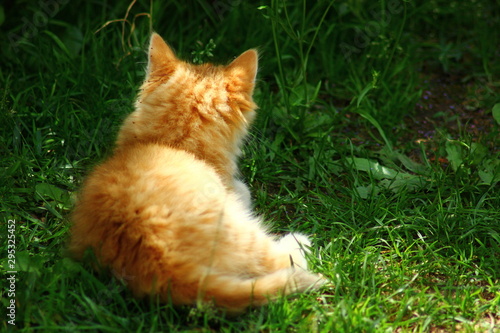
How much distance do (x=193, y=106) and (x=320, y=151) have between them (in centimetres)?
97

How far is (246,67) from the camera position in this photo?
2.92 meters

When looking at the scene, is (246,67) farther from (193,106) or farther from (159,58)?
(159,58)

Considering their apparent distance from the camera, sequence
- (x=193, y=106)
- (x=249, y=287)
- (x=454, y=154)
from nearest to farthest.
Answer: (x=249, y=287) → (x=193, y=106) → (x=454, y=154)

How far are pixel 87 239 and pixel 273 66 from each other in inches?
90.2

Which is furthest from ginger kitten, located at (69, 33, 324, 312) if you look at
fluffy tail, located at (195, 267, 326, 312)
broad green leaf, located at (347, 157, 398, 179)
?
broad green leaf, located at (347, 157, 398, 179)

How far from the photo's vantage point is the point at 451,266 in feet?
8.93

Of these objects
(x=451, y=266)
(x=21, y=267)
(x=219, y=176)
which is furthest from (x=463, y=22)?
(x=21, y=267)

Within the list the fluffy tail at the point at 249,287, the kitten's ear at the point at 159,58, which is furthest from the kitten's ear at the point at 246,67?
the fluffy tail at the point at 249,287

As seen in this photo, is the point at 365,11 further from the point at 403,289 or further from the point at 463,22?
the point at 403,289

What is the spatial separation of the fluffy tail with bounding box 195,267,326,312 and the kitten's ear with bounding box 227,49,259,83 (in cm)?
109

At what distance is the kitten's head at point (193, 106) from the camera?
2.78m

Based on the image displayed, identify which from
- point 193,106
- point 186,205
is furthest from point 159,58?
point 186,205

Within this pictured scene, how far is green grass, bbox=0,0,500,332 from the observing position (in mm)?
2355

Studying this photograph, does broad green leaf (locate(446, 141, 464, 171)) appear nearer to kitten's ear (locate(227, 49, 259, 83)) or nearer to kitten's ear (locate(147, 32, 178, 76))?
kitten's ear (locate(227, 49, 259, 83))
